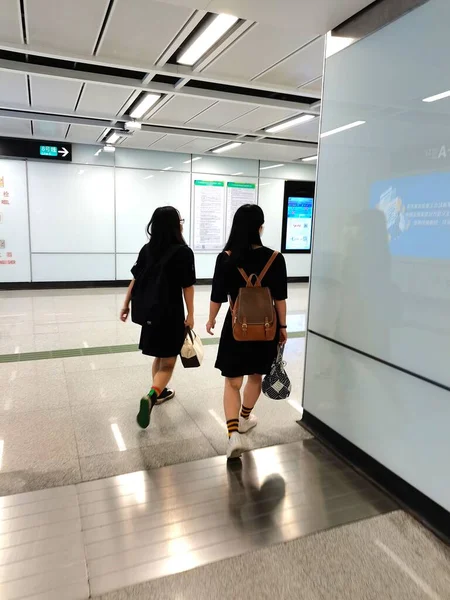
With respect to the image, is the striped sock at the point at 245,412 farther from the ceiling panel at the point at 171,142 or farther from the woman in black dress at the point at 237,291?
the ceiling panel at the point at 171,142

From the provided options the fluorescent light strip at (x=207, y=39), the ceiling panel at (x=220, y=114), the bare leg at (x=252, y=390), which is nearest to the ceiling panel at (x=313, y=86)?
the ceiling panel at (x=220, y=114)

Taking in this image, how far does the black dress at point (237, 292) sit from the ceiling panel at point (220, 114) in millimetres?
3396

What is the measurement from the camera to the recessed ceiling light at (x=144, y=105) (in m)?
5.13

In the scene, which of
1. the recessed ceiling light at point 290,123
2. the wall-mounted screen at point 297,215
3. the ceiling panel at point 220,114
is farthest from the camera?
the wall-mounted screen at point 297,215

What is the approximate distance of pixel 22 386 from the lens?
3.84m

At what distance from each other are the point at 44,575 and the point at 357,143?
108 inches

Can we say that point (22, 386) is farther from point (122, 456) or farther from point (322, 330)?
point (322, 330)

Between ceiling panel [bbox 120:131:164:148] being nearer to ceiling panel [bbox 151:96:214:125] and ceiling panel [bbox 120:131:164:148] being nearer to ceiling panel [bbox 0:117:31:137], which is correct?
ceiling panel [bbox 151:96:214:125]

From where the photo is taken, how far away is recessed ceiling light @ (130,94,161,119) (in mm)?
5133

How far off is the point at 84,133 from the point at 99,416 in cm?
593

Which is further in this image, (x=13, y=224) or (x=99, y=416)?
(x=13, y=224)

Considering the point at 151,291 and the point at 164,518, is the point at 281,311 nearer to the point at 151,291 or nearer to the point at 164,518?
the point at 151,291

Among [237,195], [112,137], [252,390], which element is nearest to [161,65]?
[252,390]

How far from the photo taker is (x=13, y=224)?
8.57 m
